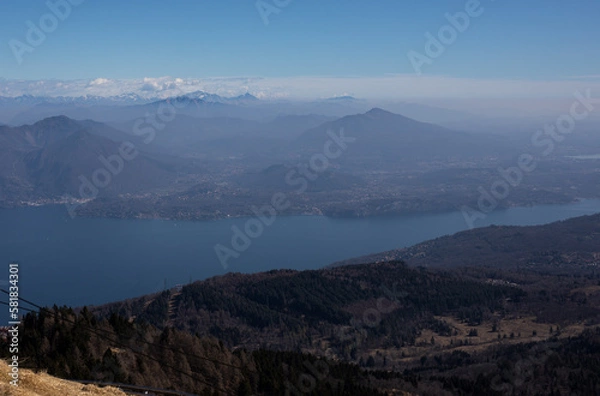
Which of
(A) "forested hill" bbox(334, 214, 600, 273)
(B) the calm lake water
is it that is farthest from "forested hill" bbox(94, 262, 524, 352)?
(B) the calm lake water

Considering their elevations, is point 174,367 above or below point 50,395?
below

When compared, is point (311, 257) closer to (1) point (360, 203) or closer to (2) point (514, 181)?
(1) point (360, 203)

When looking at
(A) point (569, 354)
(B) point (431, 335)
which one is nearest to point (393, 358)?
→ (B) point (431, 335)

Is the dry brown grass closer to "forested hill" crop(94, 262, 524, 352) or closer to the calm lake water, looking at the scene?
"forested hill" crop(94, 262, 524, 352)

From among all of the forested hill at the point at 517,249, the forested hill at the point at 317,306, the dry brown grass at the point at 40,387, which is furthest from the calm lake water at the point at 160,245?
the dry brown grass at the point at 40,387

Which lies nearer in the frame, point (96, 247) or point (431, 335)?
point (431, 335)

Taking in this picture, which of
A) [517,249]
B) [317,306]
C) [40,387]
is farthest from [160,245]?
[40,387]
